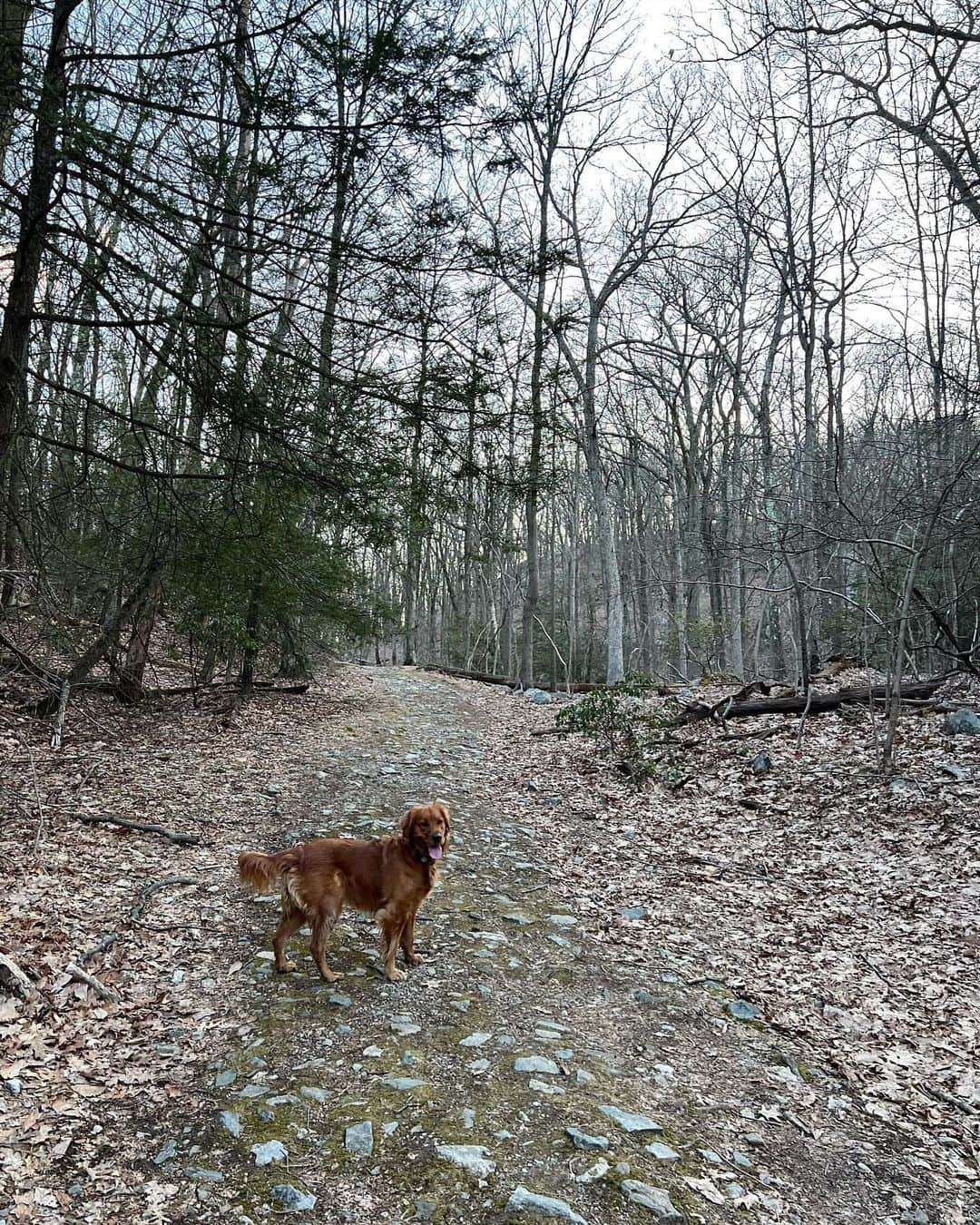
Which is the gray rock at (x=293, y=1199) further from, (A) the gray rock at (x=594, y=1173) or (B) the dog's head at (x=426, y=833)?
(B) the dog's head at (x=426, y=833)

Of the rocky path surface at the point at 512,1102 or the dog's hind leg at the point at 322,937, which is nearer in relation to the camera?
the rocky path surface at the point at 512,1102

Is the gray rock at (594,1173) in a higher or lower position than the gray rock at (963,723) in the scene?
lower

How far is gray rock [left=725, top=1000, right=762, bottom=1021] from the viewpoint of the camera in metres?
4.80

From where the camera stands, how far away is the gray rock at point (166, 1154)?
3115 mm

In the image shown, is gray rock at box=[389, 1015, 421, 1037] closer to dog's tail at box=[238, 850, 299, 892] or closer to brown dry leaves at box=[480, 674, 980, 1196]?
dog's tail at box=[238, 850, 299, 892]

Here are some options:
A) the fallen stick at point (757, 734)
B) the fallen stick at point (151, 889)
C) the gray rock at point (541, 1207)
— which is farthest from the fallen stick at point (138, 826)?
the fallen stick at point (757, 734)

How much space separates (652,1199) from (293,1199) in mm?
1424

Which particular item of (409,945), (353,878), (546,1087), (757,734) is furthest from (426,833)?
(757,734)

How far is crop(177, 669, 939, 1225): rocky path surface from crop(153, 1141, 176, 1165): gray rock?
2cm

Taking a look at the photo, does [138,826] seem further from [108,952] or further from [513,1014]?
[513,1014]

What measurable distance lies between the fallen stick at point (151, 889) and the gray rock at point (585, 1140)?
10.6 ft

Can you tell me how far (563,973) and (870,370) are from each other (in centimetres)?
2469

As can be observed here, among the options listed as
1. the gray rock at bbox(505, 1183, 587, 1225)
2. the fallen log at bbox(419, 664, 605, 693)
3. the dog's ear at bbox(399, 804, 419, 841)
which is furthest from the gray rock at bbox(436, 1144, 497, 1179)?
the fallen log at bbox(419, 664, 605, 693)

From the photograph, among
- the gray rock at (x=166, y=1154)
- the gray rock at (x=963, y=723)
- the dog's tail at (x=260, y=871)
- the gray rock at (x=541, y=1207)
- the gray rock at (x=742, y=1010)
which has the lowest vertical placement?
the gray rock at (x=742, y=1010)
